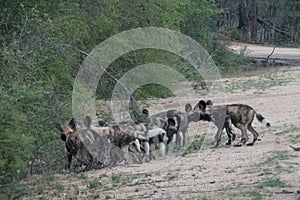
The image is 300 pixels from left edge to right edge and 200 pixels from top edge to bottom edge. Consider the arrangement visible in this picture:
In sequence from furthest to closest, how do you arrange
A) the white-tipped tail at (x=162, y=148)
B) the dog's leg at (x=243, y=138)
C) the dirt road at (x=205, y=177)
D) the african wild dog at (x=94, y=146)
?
the dog's leg at (x=243, y=138) → the white-tipped tail at (x=162, y=148) → the african wild dog at (x=94, y=146) → the dirt road at (x=205, y=177)

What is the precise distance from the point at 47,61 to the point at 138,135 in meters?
2.03

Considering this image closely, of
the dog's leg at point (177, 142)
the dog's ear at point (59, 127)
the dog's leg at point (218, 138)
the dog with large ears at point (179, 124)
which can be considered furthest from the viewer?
the dog's leg at point (218, 138)

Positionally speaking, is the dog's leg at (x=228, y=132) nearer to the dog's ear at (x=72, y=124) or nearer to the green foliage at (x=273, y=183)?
the dog's ear at (x=72, y=124)

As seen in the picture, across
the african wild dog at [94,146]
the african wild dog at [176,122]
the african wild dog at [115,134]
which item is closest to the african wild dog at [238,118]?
the african wild dog at [176,122]

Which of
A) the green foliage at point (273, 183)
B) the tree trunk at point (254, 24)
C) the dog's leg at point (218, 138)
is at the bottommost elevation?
the green foliage at point (273, 183)

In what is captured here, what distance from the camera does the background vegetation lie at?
35.1ft

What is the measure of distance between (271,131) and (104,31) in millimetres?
4720

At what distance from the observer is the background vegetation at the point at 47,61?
10.7m

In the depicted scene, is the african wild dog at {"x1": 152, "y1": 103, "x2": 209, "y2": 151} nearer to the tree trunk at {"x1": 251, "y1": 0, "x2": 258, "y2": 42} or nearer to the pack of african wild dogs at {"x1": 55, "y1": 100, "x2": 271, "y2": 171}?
the pack of african wild dogs at {"x1": 55, "y1": 100, "x2": 271, "y2": 171}

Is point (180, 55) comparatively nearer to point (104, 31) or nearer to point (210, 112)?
point (104, 31)

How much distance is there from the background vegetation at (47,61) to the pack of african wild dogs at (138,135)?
34 centimetres

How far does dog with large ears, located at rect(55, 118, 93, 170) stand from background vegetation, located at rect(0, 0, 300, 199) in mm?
155

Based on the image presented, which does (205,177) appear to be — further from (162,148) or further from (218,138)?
(218,138)

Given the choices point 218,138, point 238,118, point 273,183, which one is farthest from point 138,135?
point 273,183
